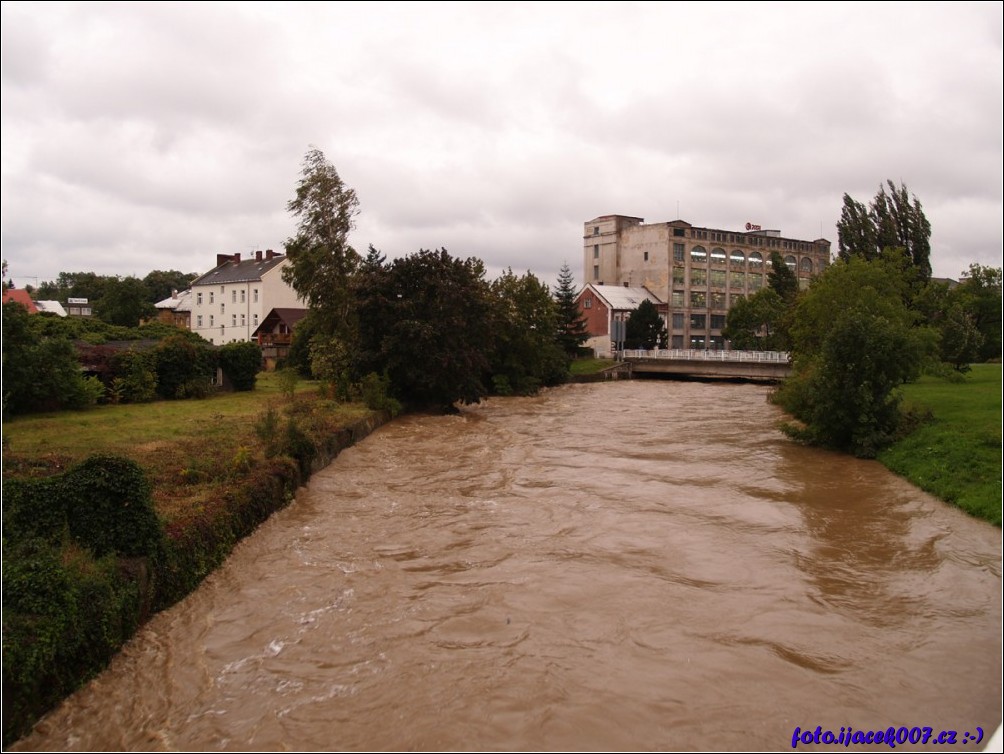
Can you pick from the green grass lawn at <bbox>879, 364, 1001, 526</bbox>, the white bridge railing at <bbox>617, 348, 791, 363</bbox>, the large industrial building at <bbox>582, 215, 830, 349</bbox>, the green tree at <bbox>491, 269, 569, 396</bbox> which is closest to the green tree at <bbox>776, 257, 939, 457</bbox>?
the green grass lawn at <bbox>879, 364, 1001, 526</bbox>

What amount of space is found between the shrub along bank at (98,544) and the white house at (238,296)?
50115mm

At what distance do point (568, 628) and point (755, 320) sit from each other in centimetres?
6642

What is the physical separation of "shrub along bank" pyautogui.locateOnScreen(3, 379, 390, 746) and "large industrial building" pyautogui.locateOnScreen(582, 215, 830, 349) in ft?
261

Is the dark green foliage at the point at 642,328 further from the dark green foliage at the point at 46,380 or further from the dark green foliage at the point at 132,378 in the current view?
the dark green foliage at the point at 46,380

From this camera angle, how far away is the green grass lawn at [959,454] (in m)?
16.4

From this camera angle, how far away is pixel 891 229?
50906mm

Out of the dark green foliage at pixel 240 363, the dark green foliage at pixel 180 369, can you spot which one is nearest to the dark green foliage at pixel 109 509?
the dark green foliage at pixel 180 369

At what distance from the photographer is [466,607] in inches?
417

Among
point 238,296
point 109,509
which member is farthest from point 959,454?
point 238,296

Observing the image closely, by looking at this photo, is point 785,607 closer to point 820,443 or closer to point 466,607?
point 466,607

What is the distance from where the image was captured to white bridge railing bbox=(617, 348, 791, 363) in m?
57.6

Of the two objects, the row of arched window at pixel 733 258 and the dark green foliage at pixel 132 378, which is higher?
the row of arched window at pixel 733 258

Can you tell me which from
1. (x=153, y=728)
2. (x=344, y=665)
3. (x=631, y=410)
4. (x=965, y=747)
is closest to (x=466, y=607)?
(x=344, y=665)

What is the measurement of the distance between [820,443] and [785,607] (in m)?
15.7
